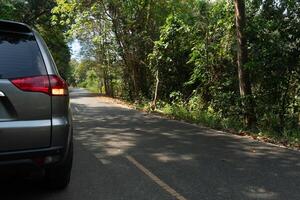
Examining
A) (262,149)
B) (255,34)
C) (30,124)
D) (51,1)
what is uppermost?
(51,1)

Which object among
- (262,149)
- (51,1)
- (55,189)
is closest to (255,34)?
(262,149)

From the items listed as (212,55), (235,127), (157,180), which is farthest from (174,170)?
(212,55)

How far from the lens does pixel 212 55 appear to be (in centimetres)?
1811

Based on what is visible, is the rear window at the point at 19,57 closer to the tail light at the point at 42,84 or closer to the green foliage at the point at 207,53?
the tail light at the point at 42,84

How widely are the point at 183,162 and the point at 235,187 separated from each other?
1.78 meters

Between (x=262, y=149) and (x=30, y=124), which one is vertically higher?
(x=30, y=124)

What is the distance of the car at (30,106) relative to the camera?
4.80 metres

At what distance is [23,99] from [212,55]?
13848 mm

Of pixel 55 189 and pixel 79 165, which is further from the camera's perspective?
pixel 79 165

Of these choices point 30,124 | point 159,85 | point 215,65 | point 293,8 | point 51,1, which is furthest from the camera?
point 51,1

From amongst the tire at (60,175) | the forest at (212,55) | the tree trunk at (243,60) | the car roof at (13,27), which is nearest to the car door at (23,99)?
the car roof at (13,27)

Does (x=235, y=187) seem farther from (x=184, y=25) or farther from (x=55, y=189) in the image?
(x=184, y=25)

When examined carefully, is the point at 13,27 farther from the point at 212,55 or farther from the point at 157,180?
the point at 212,55

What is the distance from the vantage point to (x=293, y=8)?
1357cm
